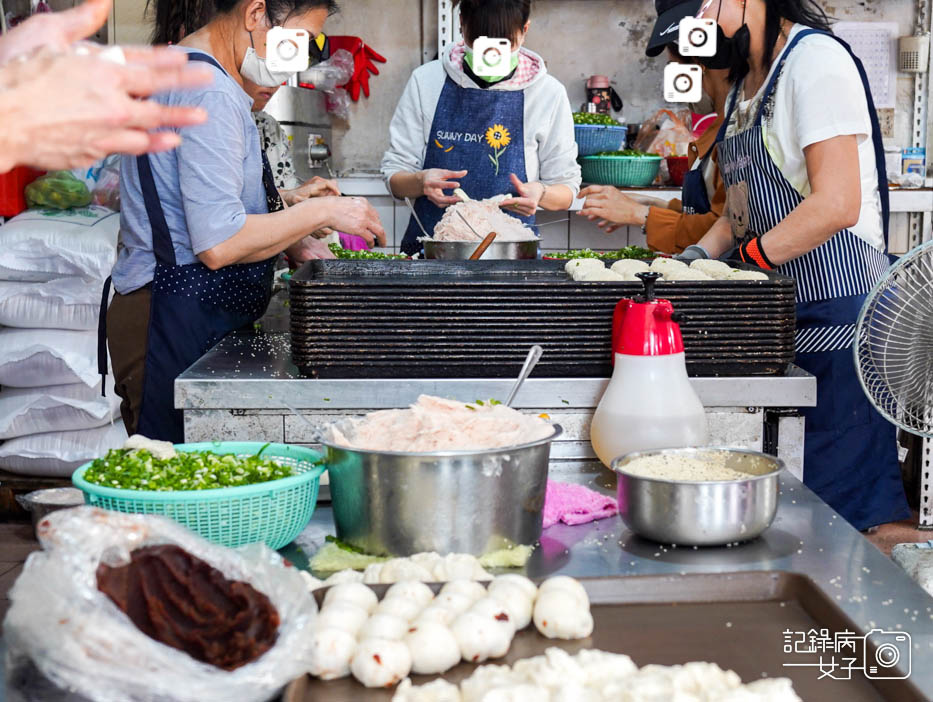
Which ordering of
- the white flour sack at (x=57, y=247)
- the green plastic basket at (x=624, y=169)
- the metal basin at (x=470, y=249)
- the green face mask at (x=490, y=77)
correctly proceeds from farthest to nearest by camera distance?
the green plastic basket at (x=624, y=169) < the green face mask at (x=490, y=77) < the white flour sack at (x=57, y=247) < the metal basin at (x=470, y=249)

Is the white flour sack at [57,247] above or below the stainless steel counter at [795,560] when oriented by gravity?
above

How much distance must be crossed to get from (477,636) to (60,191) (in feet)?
11.7

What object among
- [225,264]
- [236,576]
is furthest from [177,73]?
[225,264]

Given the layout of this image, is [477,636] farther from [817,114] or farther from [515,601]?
[817,114]

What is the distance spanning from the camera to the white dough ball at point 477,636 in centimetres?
113

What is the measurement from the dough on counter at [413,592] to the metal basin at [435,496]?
151mm

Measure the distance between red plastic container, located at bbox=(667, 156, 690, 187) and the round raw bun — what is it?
4.45 meters

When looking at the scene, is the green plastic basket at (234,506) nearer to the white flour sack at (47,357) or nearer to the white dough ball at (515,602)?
the white dough ball at (515,602)

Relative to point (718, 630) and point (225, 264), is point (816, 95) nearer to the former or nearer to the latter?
point (225, 264)

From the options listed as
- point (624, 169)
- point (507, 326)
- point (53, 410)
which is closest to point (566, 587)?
point (507, 326)

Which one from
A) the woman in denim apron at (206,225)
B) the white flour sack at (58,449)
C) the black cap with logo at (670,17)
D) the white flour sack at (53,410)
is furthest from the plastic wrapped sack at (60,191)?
the black cap with logo at (670,17)

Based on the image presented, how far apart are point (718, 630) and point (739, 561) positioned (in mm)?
196

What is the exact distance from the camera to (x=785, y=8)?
2.63 metres

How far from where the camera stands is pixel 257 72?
2490mm
